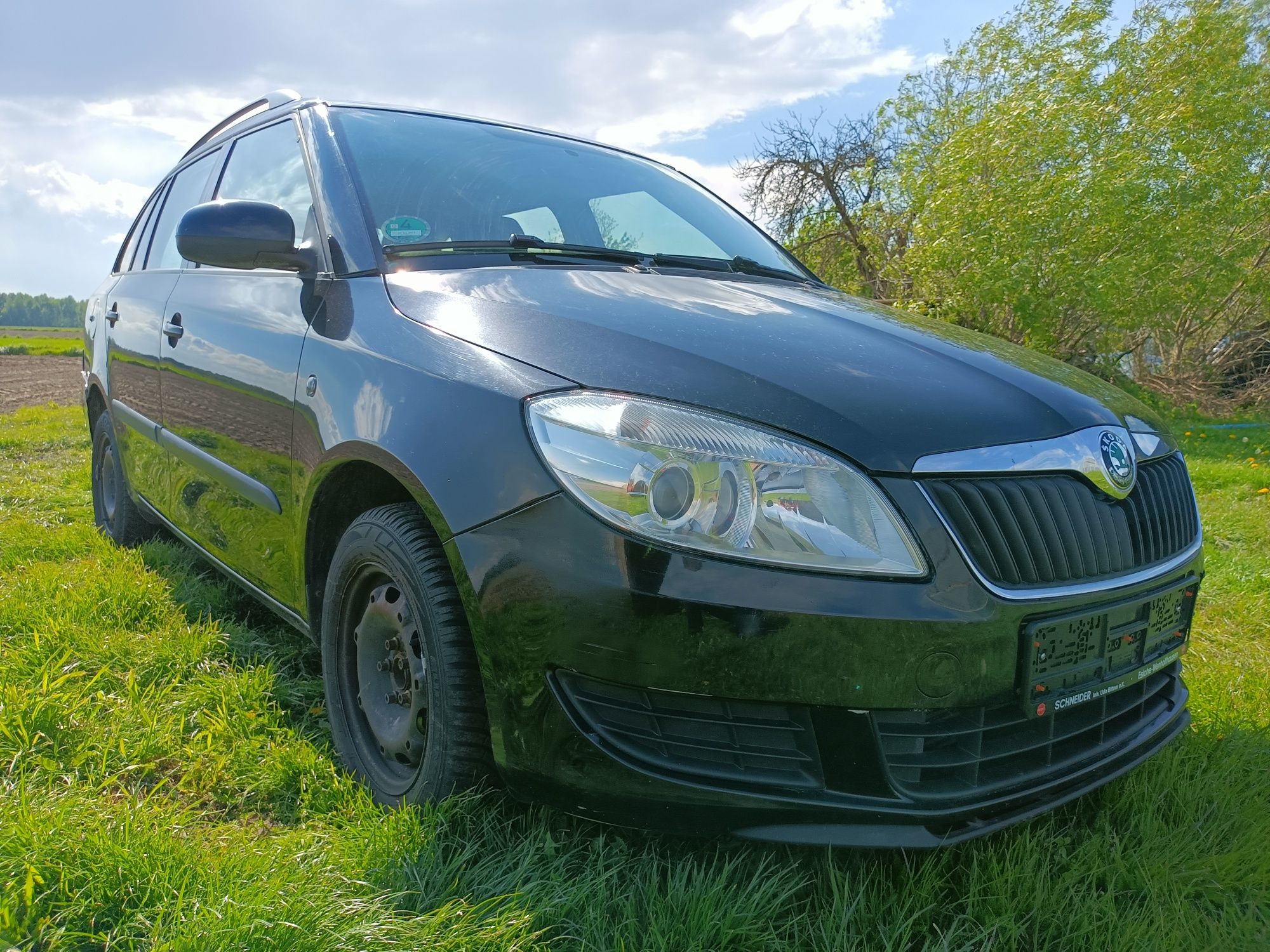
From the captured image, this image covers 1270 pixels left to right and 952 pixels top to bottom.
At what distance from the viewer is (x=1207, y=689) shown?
100 inches

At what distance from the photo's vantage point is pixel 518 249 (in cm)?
234

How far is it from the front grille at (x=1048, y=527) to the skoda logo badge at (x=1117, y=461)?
0.11ft

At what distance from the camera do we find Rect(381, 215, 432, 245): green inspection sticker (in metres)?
2.20

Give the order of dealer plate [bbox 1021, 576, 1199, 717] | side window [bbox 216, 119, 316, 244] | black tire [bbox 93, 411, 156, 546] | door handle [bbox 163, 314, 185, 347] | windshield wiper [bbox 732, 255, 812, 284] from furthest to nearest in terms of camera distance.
Answer: 1. black tire [bbox 93, 411, 156, 546]
2. door handle [bbox 163, 314, 185, 347]
3. windshield wiper [bbox 732, 255, 812, 284]
4. side window [bbox 216, 119, 316, 244]
5. dealer plate [bbox 1021, 576, 1199, 717]

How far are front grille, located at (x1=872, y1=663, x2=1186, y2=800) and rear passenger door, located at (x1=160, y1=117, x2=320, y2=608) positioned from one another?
56.6 inches

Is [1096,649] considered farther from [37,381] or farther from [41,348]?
[41,348]

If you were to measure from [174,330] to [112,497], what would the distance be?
1534mm

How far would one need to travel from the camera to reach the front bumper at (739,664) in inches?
54.0

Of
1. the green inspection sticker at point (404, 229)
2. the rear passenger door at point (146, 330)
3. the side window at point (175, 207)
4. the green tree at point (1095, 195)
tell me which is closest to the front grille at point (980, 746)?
the green inspection sticker at point (404, 229)

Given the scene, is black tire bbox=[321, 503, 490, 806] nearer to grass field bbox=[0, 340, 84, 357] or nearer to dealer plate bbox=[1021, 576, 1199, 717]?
dealer plate bbox=[1021, 576, 1199, 717]

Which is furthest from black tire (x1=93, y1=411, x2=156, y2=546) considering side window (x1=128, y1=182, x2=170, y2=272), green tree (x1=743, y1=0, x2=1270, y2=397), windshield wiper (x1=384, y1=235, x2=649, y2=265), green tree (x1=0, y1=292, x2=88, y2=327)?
green tree (x1=0, y1=292, x2=88, y2=327)

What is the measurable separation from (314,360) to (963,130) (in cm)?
1098

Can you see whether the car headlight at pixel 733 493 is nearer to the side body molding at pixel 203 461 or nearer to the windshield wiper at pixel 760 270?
the side body molding at pixel 203 461

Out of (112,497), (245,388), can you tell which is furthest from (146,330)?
(245,388)
